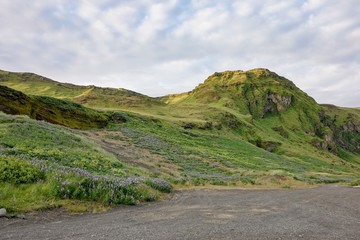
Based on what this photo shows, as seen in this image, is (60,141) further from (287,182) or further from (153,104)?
(153,104)

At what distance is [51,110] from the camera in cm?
5212

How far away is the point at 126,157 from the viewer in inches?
1357

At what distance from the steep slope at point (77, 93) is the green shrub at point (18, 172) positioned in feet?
281

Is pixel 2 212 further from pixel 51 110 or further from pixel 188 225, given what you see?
pixel 51 110

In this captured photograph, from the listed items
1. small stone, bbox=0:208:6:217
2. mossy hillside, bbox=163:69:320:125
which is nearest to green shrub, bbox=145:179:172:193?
small stone, bbox=0:208:6:217

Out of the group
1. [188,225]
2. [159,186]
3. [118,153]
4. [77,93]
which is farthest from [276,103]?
[188,225]

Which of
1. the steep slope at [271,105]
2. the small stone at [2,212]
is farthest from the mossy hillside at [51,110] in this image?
the steep slope at [271,105]

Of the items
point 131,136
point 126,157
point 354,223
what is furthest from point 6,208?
point 131,136

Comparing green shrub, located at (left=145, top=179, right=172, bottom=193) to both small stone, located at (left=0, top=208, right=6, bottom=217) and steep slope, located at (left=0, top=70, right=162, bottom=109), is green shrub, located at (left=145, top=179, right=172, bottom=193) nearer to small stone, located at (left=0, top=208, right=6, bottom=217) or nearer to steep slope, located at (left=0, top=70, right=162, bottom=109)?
small stone, located at (left=0, top=208, right=6, bottom=217)

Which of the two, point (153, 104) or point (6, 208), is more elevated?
point (153, 104)

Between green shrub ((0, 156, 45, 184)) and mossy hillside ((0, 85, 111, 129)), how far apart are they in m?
35.9

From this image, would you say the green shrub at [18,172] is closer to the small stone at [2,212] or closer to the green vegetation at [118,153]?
the green vegetation at [118,153]

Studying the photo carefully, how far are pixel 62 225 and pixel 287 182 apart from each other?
90.2ft

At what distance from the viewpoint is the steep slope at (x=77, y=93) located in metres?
100
